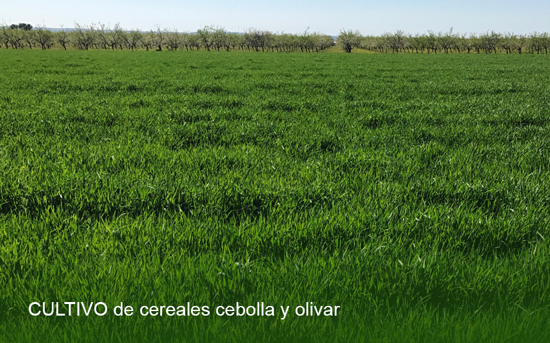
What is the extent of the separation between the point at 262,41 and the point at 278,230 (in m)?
143

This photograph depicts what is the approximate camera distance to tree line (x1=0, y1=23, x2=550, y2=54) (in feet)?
398

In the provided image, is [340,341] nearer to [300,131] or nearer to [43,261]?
[43,261]

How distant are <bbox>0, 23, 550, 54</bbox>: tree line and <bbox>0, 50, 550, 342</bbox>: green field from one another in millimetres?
122310

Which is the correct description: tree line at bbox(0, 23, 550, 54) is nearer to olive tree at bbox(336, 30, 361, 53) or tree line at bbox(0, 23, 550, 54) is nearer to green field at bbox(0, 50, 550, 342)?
olive tree at bbox(336, 30, 361, 53)

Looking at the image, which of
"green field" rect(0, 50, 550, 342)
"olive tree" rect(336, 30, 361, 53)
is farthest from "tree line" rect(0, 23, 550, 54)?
"green field" rect(0, 50, 550, 342)

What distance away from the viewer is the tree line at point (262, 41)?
398ft

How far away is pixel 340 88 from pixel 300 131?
9317 millimetres

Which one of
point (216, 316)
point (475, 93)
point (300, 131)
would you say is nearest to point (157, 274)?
point (216, 316)

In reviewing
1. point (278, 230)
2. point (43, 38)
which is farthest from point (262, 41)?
point (278, 230)

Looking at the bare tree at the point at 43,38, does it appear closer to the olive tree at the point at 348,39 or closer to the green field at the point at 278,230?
the olive tree at the point at 348,39

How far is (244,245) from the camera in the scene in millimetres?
3248

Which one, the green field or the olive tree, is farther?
the olive tree

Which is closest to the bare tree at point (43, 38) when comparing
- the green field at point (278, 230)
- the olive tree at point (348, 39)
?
the olive tree at point (348, 39)

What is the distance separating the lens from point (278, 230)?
3.44 metres
